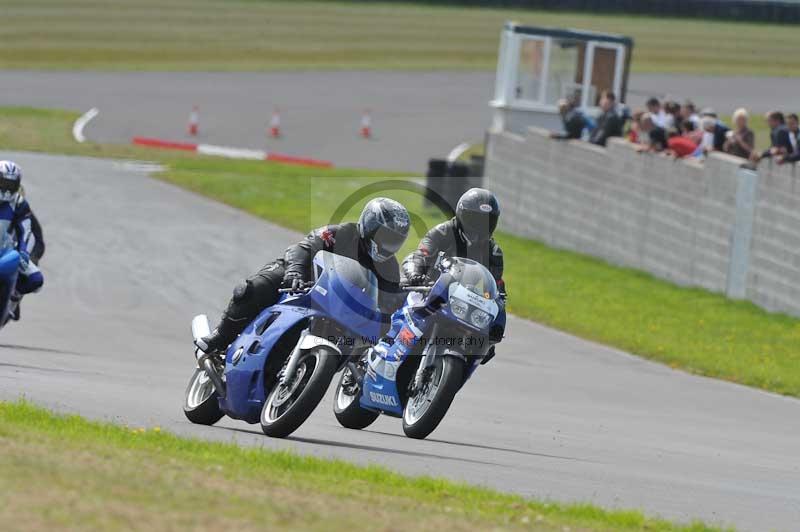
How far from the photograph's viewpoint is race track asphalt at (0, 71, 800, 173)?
42.0 metres

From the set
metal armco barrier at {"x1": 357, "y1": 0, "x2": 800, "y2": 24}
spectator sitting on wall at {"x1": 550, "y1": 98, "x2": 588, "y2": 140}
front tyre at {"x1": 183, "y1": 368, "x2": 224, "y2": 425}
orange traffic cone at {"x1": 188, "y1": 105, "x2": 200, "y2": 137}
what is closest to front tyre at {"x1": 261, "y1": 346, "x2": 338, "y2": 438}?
front tyre at {"x1": 183, "y1": 368, "x2": 224, "y2": 425}

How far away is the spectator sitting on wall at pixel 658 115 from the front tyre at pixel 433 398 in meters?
15.9

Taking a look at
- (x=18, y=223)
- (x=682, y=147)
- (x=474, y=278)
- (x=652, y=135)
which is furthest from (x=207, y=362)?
(x=652, y=135)

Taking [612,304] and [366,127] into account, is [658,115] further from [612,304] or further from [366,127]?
[366,127]

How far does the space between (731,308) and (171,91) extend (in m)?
30.7

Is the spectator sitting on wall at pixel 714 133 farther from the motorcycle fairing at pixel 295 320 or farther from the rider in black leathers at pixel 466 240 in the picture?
the motorcycle fairing at pixel 295 320

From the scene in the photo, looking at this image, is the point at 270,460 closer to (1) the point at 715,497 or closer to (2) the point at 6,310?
(1) the point at 715,497

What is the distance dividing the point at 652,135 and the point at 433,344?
590 inches

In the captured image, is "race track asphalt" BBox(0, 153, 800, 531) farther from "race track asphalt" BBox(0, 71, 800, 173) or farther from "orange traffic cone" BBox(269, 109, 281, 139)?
"orange traffic cone" BBox(269, 109, 281, 139)

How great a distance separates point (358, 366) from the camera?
35.6 feet

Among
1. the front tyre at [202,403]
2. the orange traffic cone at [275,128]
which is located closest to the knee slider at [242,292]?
the front tyre at [202,403]

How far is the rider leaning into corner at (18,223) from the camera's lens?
1456 centimetres

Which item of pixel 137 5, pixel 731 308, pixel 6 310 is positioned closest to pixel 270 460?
pixel 6 310

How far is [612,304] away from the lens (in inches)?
876
